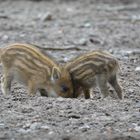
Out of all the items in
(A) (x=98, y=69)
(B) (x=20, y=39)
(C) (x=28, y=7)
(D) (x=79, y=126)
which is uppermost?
(C) (x=28, y=7)

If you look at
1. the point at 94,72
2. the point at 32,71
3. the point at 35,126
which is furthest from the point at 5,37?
the point at 35,126

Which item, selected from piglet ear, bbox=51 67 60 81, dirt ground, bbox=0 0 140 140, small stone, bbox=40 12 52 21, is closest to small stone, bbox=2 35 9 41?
dirt ground, bbox=0 0 140 140

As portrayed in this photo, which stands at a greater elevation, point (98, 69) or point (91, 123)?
point (98, 69)

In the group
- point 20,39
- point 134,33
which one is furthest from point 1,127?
point 134,33

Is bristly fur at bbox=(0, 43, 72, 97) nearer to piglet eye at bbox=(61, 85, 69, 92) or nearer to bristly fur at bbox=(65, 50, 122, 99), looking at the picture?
piglet eye at bbox=(61, 85, 69, 92)

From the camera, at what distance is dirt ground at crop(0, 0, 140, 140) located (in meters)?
6.17

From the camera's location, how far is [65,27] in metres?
13.2

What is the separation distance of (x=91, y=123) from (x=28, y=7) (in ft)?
32.8

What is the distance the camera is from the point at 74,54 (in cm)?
1029

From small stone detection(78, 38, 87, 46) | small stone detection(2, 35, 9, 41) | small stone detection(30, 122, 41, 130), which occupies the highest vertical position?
small stone detection(2, 35, 9, 41)

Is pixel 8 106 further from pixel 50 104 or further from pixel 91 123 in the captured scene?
pixel 91 123

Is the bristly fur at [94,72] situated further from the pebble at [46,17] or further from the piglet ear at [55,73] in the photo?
the pebble at [46,17]

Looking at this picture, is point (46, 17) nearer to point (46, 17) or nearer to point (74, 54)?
point (46, 17)

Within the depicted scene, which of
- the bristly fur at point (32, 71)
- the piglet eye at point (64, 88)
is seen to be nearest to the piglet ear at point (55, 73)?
the bristly fur at point (32, 71)
